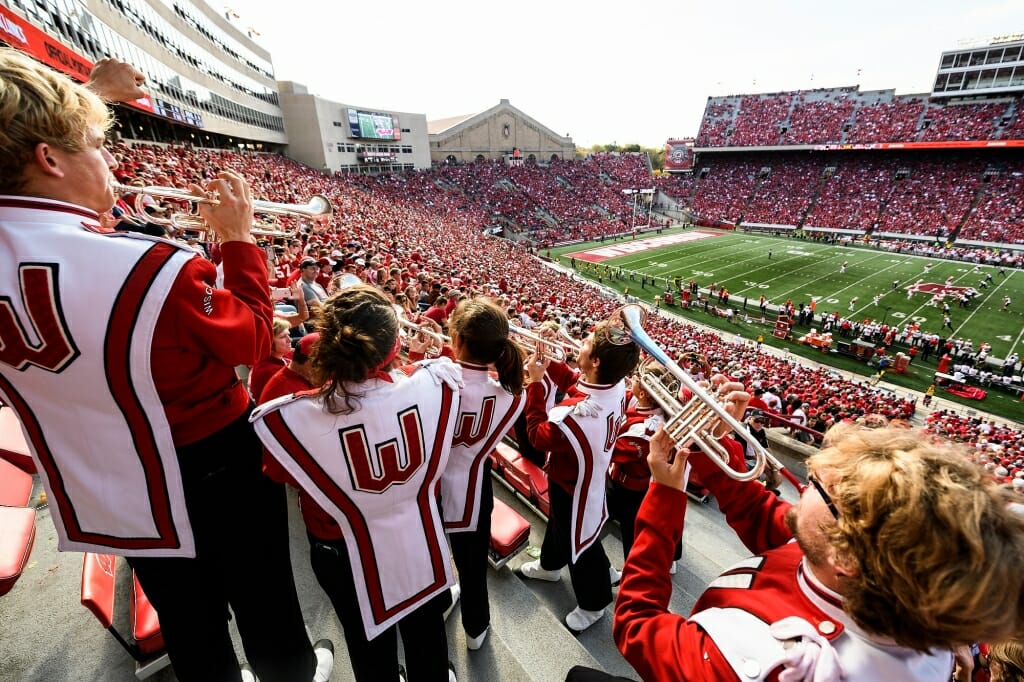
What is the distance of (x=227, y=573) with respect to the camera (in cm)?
179

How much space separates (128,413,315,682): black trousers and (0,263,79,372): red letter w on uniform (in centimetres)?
48

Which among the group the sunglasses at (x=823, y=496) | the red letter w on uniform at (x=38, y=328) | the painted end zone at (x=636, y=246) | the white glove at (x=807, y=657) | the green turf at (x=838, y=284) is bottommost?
the green turf at (x=838, y=284)

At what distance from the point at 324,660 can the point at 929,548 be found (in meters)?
2.78

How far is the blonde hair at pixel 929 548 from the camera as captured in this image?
0.85 m

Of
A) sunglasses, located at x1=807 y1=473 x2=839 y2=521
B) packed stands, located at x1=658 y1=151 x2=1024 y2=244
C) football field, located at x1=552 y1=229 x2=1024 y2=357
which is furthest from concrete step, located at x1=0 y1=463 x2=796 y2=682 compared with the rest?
packed stands, located at x1=658 y1=151 x2=1024 y2=244

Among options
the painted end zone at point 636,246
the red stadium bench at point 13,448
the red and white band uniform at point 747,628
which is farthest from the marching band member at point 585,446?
the painted end zone at point 636,246

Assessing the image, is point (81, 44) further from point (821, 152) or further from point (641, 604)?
point (821, 152)

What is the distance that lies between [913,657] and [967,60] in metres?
60.7

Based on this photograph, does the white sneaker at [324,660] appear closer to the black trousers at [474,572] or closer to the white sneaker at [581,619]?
the black trousers at [474,572]

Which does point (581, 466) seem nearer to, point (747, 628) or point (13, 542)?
point (747, 628)

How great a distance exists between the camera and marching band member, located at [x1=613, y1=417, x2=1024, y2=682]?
33.7 inches

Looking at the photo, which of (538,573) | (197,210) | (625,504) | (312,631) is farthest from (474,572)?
(197,210)

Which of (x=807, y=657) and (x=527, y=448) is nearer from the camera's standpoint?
(x=807, y=657)

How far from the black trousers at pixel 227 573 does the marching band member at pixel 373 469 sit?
0.59 ft
